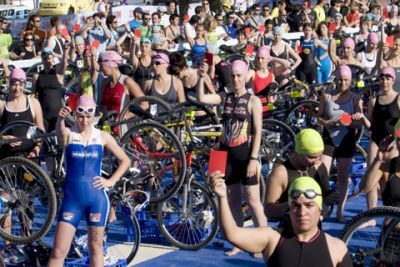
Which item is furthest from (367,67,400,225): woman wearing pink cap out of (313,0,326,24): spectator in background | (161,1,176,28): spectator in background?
(313,0,326,24): spectator in background

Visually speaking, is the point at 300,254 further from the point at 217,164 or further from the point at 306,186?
the point at 217,164

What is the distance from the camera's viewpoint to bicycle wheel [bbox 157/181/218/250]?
10023 millimetres

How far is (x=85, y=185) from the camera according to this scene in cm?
835

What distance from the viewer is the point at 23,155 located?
33.8 feet

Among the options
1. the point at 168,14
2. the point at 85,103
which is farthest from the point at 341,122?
the point at 168,14

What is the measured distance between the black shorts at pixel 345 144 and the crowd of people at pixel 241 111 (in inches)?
0.5

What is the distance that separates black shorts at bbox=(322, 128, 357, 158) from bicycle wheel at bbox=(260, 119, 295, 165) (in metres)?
0.80

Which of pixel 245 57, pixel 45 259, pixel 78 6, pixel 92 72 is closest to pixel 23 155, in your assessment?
pixel 45 259

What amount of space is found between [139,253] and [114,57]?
2661 mm

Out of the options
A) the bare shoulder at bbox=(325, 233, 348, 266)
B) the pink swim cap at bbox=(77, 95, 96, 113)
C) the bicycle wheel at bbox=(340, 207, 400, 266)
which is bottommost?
the bicycle wheel at bbox=(340, 207, 400, 266)

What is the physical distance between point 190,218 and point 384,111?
8.27ft

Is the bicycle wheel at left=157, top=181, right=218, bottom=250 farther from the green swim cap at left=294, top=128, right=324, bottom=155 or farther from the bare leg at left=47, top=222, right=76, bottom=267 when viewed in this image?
the green swim cap at left=294, top=128, right=324, bottom=155

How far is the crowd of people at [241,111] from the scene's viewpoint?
553 cm

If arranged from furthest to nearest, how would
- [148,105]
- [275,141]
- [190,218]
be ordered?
1. [275,141]
2. [148,105]
3. [190,218]
